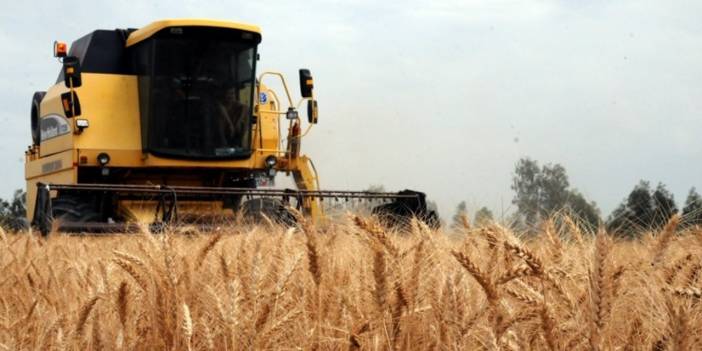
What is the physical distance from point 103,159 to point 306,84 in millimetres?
2446

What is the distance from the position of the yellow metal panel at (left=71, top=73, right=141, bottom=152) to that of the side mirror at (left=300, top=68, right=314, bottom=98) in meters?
1.98

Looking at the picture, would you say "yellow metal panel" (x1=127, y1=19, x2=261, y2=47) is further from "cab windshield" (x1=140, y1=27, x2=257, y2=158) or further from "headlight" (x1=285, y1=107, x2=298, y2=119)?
"headlight" (x1=285, y1=107, x2=298, y2=119)

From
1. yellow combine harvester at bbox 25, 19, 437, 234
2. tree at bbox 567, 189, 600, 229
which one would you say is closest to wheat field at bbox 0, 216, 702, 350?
tree at bbox 567, 189, 600, 229

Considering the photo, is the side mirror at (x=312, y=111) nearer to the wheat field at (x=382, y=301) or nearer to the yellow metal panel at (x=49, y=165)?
the yellow metal panel at (x=49, y=165)

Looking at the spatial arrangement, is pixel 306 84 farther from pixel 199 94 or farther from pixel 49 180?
pixel 49 180

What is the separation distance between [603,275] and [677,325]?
186mm

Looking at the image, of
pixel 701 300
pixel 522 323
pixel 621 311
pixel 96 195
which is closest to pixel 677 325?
pixel 522 323

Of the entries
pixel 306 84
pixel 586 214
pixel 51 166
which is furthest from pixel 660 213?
pixel 51 166

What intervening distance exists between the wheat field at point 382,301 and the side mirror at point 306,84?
9.28m

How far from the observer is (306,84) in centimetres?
1187

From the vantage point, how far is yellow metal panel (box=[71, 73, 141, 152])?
11867 mm

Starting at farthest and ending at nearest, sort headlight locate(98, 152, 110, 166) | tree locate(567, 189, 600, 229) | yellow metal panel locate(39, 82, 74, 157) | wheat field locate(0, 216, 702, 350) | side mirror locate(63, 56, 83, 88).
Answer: yellow metal panel locate(39, 82, 74, 157) → headlight locate(98, 152, 110, 166) → side mirror locate(63, 56, 83, 88) → tree locate(567, 189, 600, 229) → wheat field locate(0, 216, 702, 350)

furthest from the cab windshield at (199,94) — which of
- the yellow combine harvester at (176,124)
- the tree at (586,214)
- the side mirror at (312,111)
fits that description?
the tree at (586,214)

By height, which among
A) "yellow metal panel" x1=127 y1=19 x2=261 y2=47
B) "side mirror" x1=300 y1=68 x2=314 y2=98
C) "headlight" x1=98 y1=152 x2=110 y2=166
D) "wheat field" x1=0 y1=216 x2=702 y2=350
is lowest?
"wheat field" x1=0 y1=216 x2=702 y2=350
